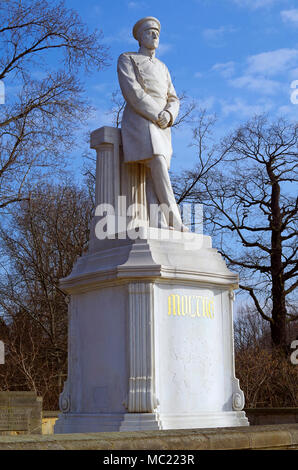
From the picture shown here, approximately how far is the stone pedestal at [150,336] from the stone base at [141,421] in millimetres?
12

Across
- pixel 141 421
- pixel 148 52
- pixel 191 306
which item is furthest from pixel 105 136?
pixel 141 421

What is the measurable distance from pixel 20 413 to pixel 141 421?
7564 mm

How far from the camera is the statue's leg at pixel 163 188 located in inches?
333

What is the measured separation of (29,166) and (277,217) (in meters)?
9.46

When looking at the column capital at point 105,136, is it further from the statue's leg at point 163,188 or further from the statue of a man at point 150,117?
the statue's leg at point 163,188

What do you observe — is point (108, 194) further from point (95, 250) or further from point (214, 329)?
point (214, 329)

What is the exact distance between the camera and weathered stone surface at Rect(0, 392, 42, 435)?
1370cm

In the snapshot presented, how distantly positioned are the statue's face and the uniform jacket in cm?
16

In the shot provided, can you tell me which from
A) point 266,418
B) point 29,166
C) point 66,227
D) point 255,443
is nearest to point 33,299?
point 66,227

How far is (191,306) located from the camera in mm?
7824

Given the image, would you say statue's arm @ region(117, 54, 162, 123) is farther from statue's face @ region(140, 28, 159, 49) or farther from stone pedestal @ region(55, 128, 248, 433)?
stone pedestal @ region(55, 128, 248, 433)

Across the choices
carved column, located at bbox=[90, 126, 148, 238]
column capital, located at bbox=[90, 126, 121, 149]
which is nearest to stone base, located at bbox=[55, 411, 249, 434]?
carved column, located at bbox=[90, 126, 148, 238]

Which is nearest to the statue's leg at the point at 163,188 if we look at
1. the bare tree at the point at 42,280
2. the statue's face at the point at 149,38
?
the statue's face at the point at 149,38

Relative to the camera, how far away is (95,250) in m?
8.38
